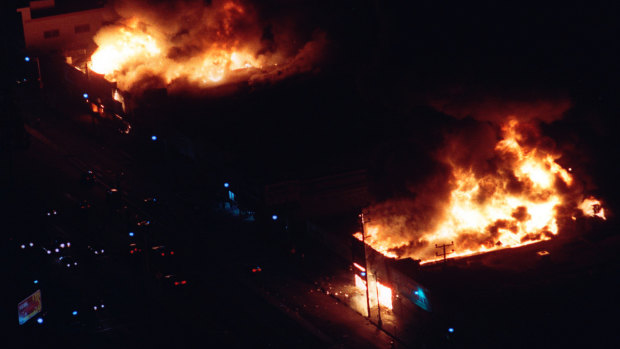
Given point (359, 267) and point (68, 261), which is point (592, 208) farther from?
point (68, 261)

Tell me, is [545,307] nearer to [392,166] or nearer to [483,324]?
[483,324]

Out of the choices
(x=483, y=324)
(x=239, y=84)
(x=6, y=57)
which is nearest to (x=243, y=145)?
(x=239, y=84)

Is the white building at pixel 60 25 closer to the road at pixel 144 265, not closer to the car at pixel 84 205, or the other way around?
the road at pixel 144 265

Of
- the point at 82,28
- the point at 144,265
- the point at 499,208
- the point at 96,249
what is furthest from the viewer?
the point at 82,28

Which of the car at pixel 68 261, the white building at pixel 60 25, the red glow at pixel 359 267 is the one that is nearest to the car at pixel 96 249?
the car at pixel 68 261

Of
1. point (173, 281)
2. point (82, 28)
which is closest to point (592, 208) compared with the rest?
point (173, 281)

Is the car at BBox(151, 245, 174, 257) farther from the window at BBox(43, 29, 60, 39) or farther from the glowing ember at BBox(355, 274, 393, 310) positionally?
the window at BBox(43, 29, 60, 39)

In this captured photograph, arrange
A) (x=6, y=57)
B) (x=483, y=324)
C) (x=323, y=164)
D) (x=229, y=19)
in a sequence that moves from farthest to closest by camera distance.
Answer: (x=6, y=57), (x=229, y=19), (x=323, y=164), (x=483, y=324)
